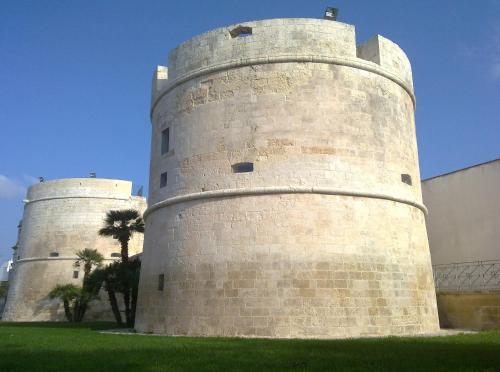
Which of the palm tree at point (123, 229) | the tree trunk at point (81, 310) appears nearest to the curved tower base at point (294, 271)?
the palm tree at point (123, 229)

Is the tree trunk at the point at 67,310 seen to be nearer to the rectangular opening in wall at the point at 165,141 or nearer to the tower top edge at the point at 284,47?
the rectangular opening in wall at the point at 165,141

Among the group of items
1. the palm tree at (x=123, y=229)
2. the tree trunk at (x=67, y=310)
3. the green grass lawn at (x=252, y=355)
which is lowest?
the green grass lawn at (x=252, y=355)

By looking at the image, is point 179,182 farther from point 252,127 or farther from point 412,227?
point 412,227

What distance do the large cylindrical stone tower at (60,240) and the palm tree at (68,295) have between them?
1327mm

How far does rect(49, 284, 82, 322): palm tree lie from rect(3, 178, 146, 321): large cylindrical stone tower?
4.35ft

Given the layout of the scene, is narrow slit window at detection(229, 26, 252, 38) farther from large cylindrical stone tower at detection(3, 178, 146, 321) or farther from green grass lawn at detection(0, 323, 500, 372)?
large cylindrical stone tower at detection(3, 178, 146, 321)

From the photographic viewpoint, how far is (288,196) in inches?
375

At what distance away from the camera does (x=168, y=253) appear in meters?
10.4

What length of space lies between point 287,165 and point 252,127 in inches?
44.7

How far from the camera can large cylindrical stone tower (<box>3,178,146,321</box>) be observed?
23.6 metres

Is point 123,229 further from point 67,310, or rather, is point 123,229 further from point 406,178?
point 406,178

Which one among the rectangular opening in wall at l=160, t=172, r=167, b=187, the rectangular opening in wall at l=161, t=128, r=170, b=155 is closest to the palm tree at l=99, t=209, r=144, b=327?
the rectangular opening in wall at l=160, t=172, r=167, b=187

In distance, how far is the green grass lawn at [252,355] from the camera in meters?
5.00

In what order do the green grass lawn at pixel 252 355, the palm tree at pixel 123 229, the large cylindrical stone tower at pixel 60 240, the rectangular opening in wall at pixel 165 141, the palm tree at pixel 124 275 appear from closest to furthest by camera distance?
the green grass lawn at pixel 252 355 → the rectangular opening in wall at pixel 165 141 → the palm tree at pixel 124 275 → the palm tree at pixel 123 229 → the large cylindrical stone tower at pixel 60 240
